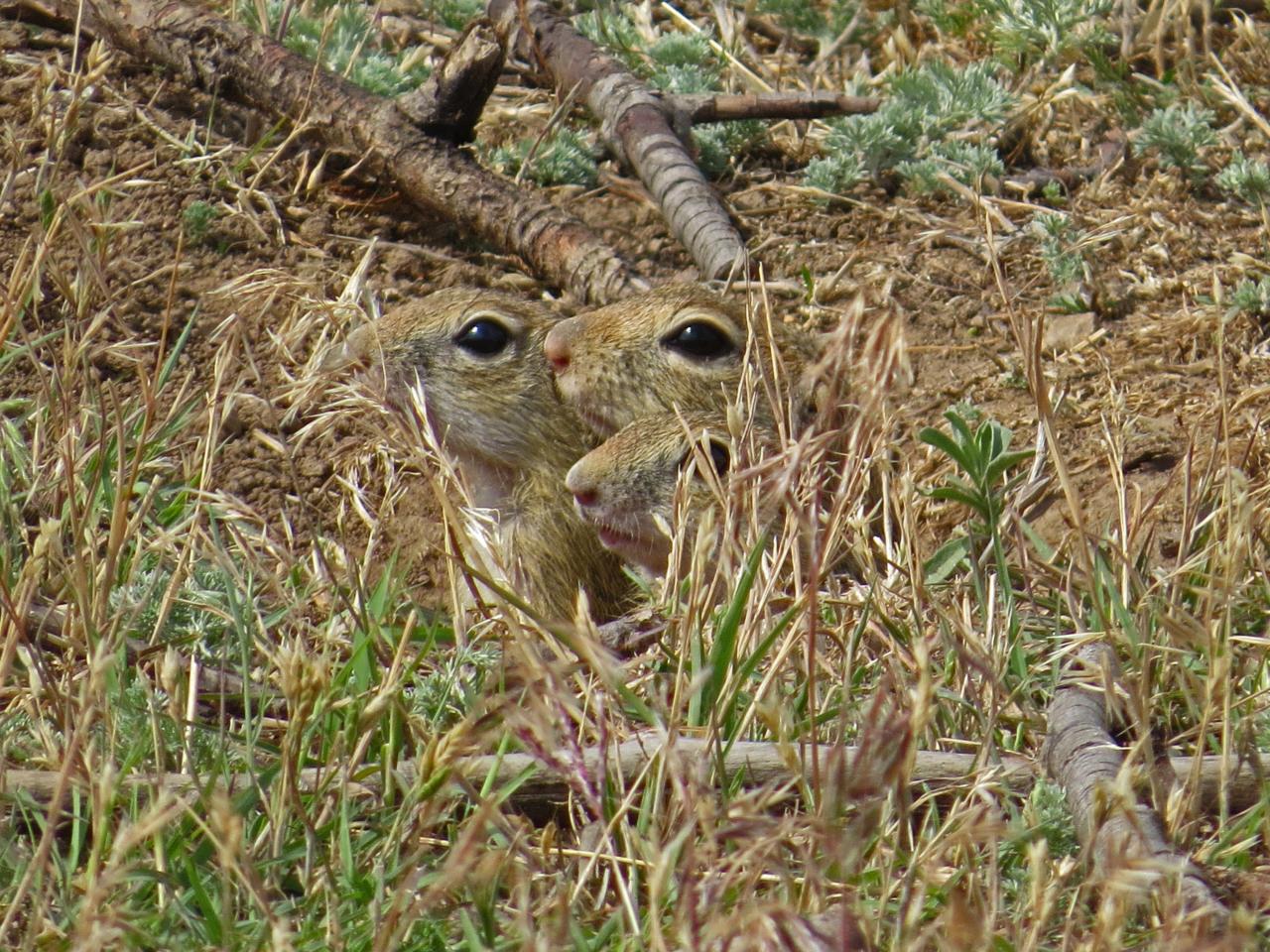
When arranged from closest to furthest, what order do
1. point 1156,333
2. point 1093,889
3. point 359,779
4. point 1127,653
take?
point 1093,889, point 359,779, point 1127,653, point 1156,333

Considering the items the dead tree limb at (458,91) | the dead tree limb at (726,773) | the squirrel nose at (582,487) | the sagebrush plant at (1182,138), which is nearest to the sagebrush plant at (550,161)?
the dead tree limb at (458,91)

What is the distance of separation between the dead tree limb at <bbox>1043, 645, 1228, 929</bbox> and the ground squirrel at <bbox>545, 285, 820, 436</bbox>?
1434 millimetres

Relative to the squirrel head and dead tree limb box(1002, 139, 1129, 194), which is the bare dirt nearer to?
dead tree limb box(1002, 139, 1129, 194)

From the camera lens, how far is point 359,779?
Answer: 265 cm

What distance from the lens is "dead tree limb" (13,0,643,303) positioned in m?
4.98

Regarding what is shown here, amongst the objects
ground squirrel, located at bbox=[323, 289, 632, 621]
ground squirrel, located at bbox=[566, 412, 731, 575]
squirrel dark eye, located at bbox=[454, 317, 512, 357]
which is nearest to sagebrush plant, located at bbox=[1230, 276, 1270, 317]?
ground squirrel, located at bbox=[566, 412, 731, 575]

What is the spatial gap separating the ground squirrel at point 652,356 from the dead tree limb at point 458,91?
47.7 inches

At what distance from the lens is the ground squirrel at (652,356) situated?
164 inches

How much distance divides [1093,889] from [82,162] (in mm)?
3773

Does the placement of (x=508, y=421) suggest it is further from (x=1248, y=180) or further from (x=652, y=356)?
(x=1248, y=180)

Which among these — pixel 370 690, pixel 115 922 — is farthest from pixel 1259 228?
pixel 115 922

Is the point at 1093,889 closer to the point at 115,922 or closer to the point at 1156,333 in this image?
the point at 115,922

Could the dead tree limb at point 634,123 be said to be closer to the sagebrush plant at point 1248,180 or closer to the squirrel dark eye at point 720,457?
the squirrel dark eye at point 720,457

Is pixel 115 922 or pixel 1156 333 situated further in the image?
pixel 1156 333
